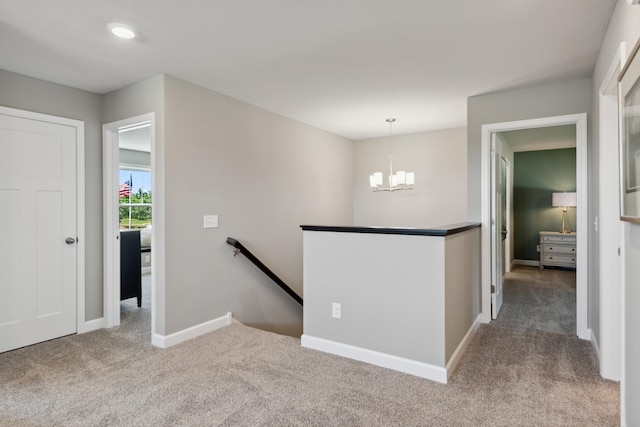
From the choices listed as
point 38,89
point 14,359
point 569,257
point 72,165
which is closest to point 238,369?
point 14,359

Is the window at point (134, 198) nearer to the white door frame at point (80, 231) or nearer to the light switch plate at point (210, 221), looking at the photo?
the white door frame at point (80, 231)

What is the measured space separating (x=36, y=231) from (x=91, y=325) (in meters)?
1.04

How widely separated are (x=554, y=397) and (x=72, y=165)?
13.9ft

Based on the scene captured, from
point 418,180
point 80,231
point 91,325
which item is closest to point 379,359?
point 91,325

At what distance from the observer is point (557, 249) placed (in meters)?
6.56

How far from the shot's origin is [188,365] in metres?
2.66

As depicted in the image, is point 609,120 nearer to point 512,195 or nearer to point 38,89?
point 38,89

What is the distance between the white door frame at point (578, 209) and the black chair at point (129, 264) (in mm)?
3909

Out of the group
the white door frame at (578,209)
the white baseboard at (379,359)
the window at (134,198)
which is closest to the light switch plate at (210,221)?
the white baseboard at (379,359)

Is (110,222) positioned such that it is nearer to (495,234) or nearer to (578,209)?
(495,234)

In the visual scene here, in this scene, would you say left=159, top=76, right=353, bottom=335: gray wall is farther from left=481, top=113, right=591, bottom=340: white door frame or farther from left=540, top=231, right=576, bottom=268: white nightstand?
left=540, top=231, right=576, bottom=268: white nightstand

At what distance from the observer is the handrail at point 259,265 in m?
3.58

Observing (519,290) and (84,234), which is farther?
(519,290)

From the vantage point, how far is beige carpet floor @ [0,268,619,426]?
198cm
